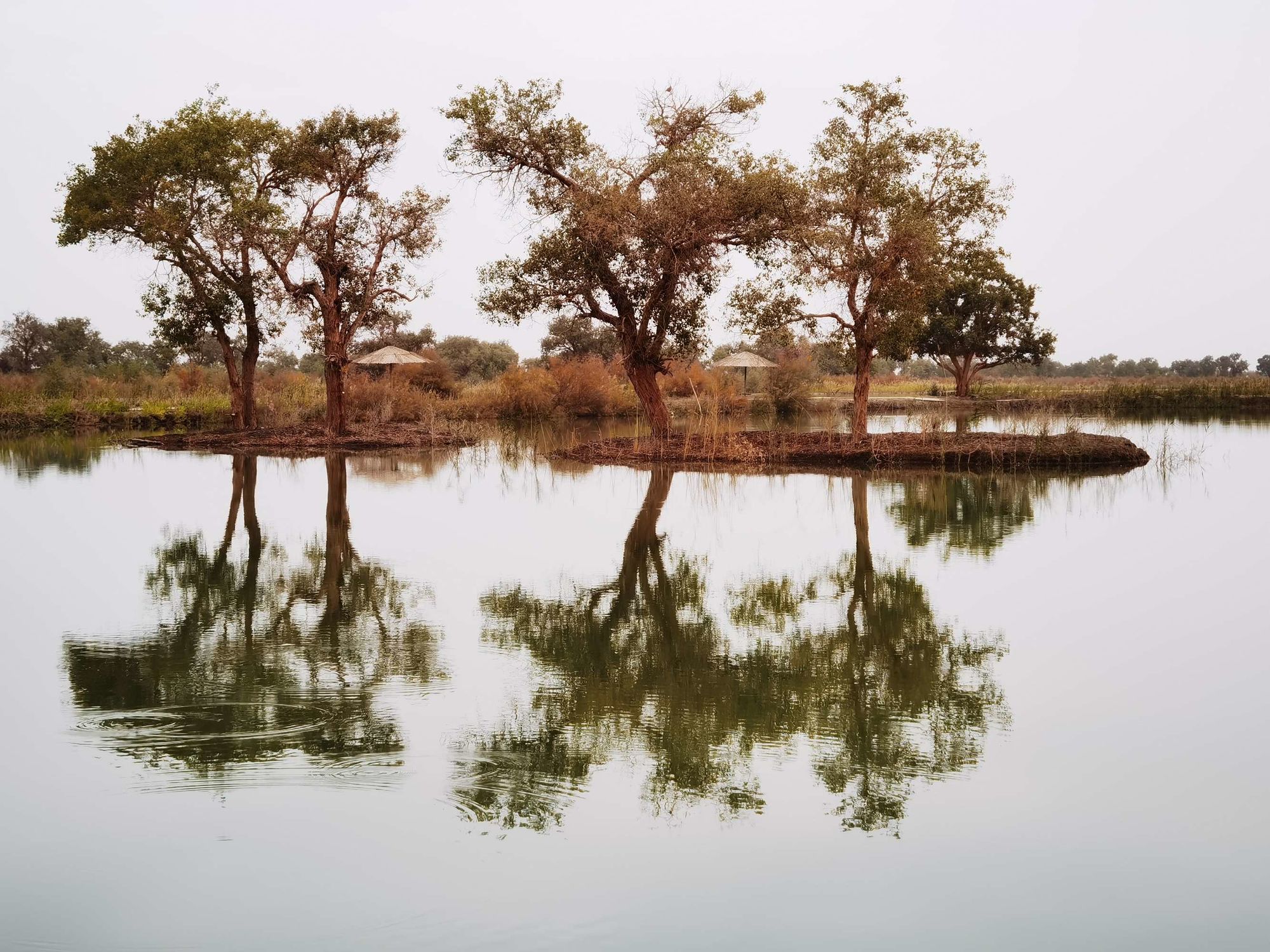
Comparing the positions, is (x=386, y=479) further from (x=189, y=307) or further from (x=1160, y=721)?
(x=1160, y=721)

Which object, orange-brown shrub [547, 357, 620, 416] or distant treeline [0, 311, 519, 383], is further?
distant treeline [0, 311, 519, 383]

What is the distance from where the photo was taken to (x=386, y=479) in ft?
59.3

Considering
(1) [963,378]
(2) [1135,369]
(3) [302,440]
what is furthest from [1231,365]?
(3) [302,440]

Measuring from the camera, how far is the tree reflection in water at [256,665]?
5289mm

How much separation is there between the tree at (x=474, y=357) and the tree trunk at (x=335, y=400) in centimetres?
3149

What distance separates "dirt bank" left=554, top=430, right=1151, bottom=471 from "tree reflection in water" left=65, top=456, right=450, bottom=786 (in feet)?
36.8

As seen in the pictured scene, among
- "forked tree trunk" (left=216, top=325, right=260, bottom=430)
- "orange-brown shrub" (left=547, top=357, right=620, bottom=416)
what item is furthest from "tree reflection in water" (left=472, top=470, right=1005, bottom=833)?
"orange-brown shrub" (left=547, top=357, right=620, bottom=416)

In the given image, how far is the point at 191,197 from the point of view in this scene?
2534 cm

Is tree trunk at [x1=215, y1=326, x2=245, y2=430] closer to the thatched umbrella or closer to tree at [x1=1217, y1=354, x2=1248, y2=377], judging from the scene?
the thatched umbrella

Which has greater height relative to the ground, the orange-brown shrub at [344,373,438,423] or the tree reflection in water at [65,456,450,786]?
the orange-brown shrub at [344,373,438,423]

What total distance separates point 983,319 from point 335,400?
2879 cm

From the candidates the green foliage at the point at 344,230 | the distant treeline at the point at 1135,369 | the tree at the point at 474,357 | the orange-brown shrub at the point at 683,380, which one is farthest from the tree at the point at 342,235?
the distant treeline at the point at 1135,369

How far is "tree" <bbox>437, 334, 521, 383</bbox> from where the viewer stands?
198ft

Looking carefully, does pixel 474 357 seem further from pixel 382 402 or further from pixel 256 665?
pixel 256 665
